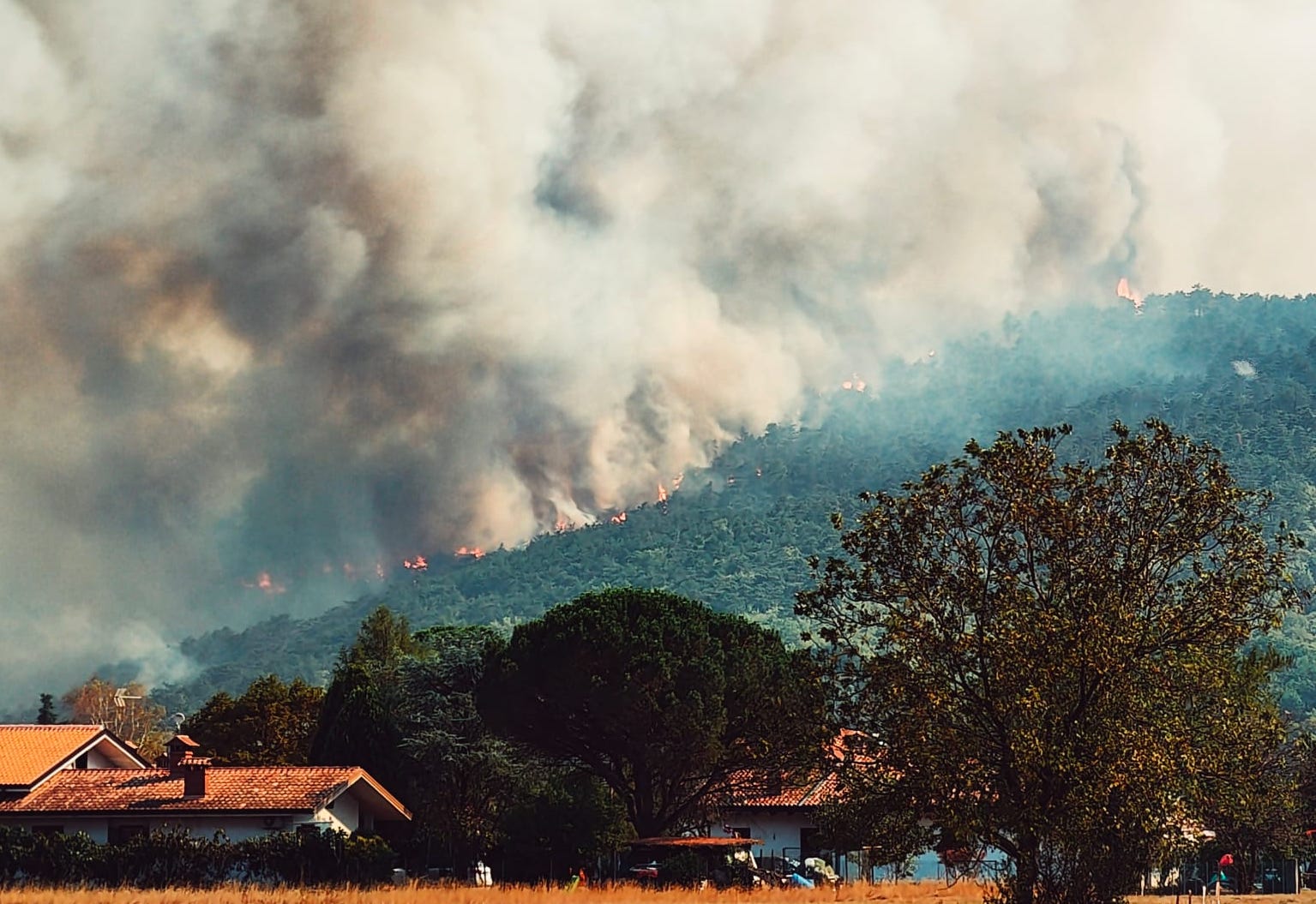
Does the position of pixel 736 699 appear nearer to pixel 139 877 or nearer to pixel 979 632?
pixel 139 877

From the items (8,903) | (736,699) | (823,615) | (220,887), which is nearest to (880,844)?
(823,615)

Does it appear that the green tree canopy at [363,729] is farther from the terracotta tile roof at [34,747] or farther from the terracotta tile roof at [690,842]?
the terracotta tile roof at [690,842]

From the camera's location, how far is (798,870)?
232 ft

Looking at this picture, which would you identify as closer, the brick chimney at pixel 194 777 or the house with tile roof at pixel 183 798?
the house with tile roof at pixel 183 798

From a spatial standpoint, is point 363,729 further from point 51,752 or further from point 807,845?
point 807,845

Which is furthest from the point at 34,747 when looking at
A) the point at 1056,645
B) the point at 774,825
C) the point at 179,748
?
the point at 1056,645

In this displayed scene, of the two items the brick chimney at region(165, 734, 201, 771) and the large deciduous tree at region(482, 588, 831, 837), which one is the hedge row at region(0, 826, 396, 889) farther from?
the large deciduous tree at region(482, 588, 831, 837)

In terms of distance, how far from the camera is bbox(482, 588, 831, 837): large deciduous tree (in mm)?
64438

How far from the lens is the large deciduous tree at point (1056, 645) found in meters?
30.1

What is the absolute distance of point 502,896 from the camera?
4212cm

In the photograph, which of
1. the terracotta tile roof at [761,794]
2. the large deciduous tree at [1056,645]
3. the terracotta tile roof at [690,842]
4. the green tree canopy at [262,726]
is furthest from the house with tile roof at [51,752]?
the large deciduous tree at [1056,645]

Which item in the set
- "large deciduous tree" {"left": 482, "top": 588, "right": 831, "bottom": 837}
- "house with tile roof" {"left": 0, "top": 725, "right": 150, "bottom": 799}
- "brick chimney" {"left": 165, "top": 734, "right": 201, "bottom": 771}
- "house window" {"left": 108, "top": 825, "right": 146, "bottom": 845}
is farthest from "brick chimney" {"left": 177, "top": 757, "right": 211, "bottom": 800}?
"large deciduous tree" {"left": 482, "top": 588, "right": 831, "bottom": 837}

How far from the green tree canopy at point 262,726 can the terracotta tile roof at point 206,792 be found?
26.6 meters

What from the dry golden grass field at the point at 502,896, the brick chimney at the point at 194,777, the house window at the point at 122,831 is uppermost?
the brick chimney at the point at 194,777
